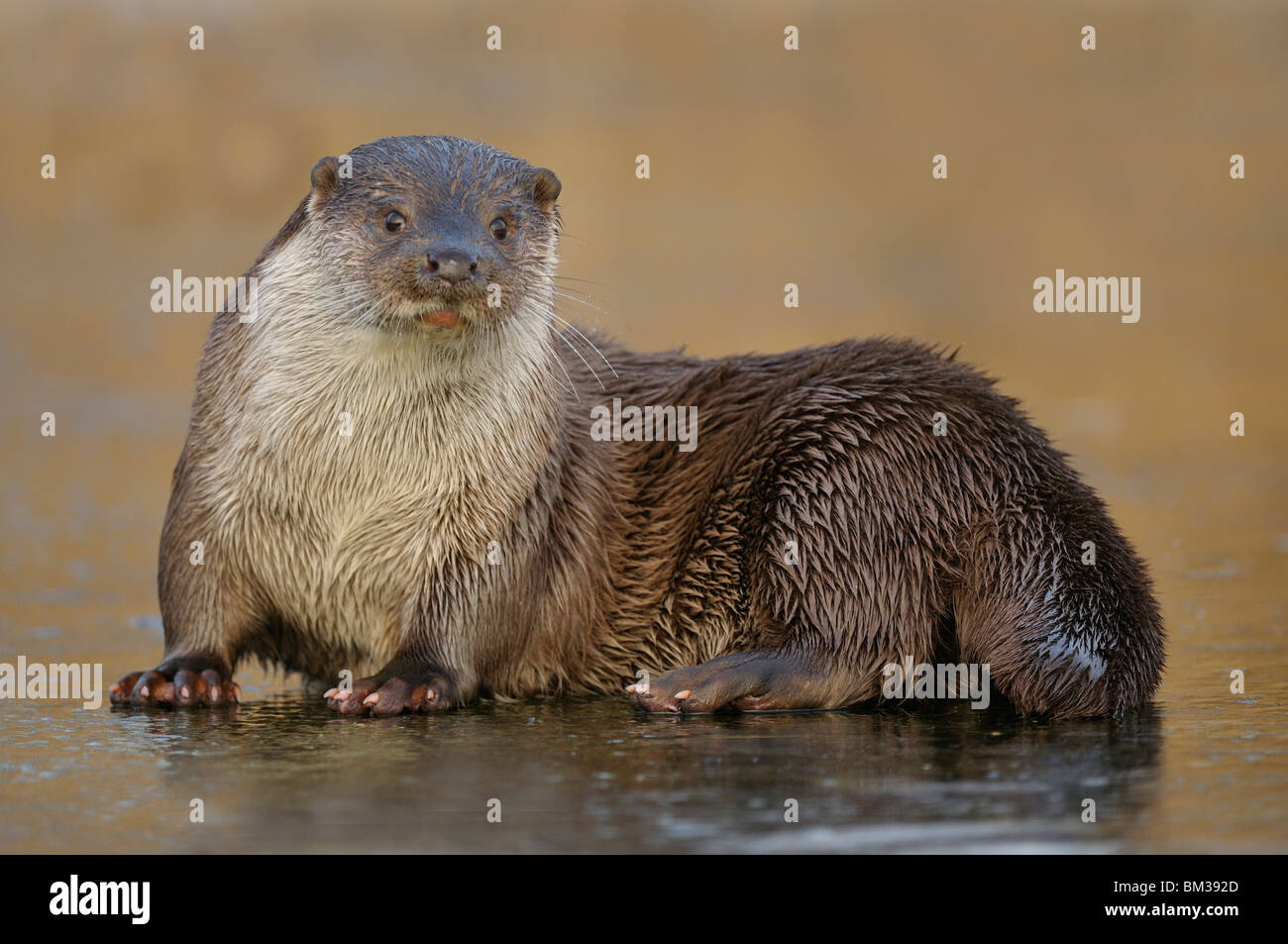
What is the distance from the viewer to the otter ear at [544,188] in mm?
4652

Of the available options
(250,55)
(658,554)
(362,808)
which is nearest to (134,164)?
(250,55)

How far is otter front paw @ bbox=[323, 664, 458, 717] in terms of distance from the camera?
13.9ft

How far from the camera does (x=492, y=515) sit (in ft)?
14.8

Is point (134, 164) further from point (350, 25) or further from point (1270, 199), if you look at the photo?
point (1270, 199)

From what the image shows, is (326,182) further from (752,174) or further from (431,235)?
(752,174)

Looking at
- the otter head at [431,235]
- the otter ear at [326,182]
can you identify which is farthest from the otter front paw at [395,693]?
the otter ear at [326,182]

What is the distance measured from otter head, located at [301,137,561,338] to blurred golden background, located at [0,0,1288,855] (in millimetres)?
5826

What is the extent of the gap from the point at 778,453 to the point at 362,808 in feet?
5.71

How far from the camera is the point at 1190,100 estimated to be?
15.1 meters

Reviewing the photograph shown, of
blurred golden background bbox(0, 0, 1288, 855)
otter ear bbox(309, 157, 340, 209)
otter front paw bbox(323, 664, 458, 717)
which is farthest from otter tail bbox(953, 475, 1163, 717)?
blurred golden background bbox(0, 0, 1288, 855)

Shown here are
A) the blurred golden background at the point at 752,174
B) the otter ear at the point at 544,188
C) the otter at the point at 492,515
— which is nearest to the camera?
the otter at the point at 492,515

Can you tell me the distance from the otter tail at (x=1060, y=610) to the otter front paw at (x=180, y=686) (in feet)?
5.73

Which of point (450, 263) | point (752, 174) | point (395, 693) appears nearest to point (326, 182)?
point (450, 263)

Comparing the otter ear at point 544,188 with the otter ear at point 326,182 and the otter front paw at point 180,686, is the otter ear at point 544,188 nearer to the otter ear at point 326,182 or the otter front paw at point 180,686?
the otter ear at point 326,182
